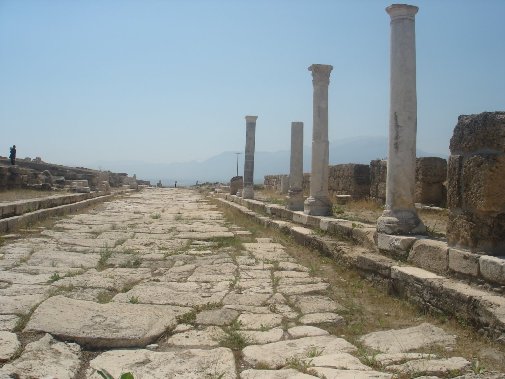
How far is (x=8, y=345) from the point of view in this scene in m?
3.46

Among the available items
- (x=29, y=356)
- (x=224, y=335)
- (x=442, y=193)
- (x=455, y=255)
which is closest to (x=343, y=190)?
(x=442, y=193)

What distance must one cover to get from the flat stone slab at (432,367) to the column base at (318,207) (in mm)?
7763

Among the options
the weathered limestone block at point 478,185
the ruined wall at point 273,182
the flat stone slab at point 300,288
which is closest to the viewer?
the weathered limestone block at point 478,185

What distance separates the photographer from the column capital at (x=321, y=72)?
1176 cm

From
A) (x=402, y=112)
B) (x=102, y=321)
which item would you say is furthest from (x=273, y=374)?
(x=402, y=112)

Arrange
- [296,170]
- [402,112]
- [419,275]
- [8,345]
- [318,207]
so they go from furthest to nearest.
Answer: [296,170] < [318,207] < [402,112] < [419,275] < [8,345]

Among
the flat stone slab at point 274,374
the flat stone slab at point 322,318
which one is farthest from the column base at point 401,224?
the flat stone slab at point 274,374

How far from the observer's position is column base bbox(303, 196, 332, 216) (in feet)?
36.7

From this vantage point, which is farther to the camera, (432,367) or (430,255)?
(430,255)

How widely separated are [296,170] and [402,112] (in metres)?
7.72

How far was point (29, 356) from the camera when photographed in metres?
3.29

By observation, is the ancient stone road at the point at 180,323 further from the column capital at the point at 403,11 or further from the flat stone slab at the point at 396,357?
the column capital at the point at 403,11

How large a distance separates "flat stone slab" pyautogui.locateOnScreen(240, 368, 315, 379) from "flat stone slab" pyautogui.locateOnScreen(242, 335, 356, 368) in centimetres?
13

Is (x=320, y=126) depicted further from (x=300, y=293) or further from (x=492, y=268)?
(x=492, y=268)
